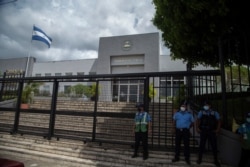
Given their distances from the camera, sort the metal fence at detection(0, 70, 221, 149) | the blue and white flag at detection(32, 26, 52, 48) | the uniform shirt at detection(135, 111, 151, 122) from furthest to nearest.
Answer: the blue and white flag at detection(32, 26, 52, 48) → the metal fence at detection(0, 70, 221, 149) → the uniform shirt at detection(135, 111, 151, 122)

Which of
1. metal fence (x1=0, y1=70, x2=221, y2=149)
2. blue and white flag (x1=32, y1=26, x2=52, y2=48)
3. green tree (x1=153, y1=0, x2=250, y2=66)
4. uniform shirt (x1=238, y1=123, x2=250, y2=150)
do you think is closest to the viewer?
uniform shirt (x1=238, y1=123, x2=250, y2=150)

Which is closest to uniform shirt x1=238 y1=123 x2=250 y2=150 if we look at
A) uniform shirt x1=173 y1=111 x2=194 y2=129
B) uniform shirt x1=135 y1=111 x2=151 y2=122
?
uniform shirt x1=173 y1=111 x2=194 y2=129

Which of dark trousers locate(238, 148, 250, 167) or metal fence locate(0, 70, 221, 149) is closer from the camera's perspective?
dark trousers locate(238, 148, 250, 167)

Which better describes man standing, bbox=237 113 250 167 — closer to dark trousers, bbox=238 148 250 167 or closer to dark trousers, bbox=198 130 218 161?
dark trousers, bbox=238 148 250 167

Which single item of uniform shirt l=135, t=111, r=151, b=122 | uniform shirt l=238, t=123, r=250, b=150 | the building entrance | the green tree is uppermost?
the green tree

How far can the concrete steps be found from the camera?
562 cm

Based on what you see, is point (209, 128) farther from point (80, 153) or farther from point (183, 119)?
point (80, 153)

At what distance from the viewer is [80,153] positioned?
630cm

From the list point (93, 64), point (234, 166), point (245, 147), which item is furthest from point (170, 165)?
point (93, 64)

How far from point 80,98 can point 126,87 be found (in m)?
2.07

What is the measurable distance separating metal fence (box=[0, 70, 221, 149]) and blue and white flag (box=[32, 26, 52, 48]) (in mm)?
11809

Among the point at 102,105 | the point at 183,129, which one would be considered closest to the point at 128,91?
the point at 102,105

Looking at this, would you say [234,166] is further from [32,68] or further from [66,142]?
[32,68]

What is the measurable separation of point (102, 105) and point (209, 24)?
452 cm
